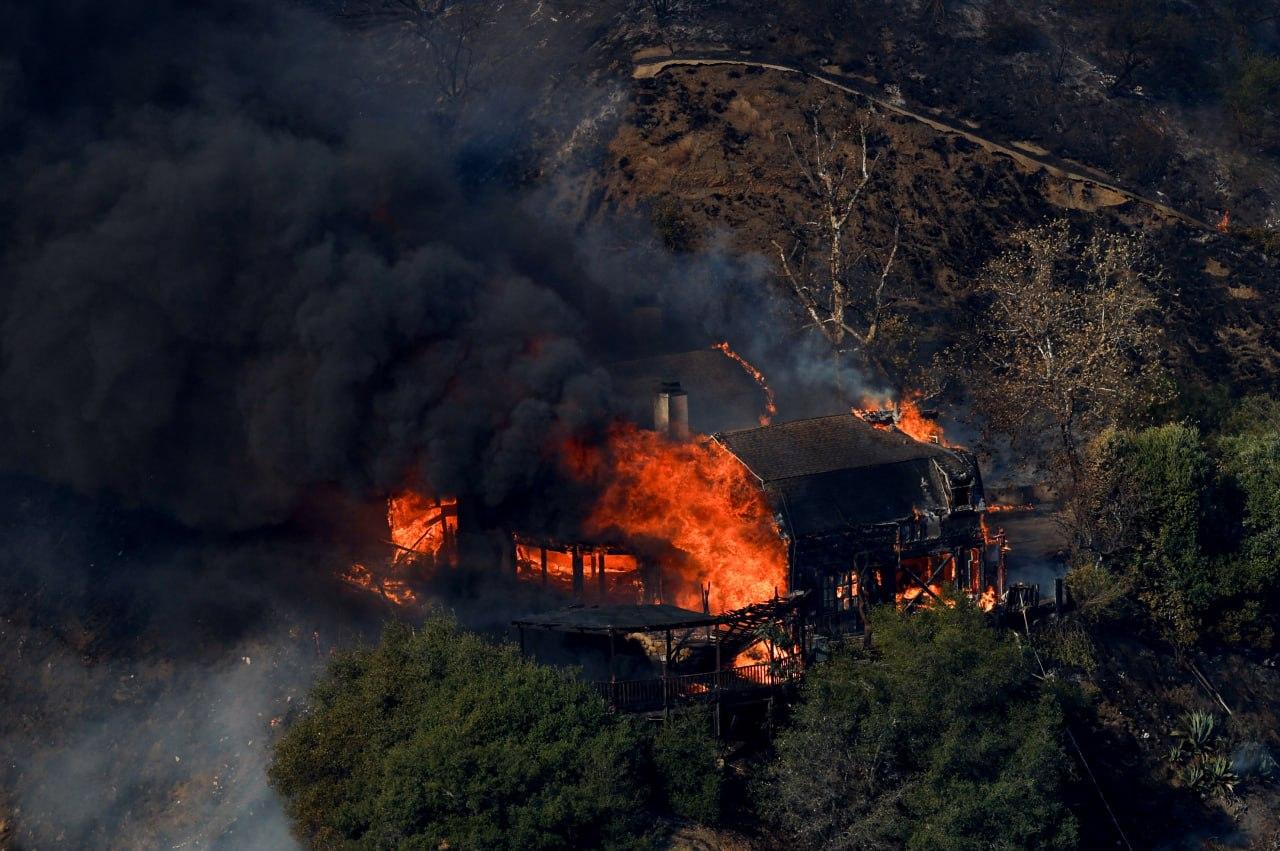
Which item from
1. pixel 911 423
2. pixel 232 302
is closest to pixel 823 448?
pixel 911 423

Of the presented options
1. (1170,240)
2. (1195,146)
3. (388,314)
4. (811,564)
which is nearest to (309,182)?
(388,314)

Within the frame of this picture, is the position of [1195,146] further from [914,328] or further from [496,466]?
[496,466]

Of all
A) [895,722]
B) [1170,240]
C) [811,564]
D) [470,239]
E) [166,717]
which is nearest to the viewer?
[895,722]

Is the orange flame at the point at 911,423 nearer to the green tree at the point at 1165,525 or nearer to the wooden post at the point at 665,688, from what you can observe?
the green tree at the point at 1165,525

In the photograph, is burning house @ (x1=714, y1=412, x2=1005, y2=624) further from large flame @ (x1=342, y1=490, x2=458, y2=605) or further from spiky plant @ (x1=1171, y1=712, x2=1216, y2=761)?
large flame @ (x1=342, y1=490, x2=458, y2=605)

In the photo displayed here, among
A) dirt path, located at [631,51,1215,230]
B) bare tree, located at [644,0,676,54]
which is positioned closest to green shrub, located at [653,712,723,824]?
dirt path, located at [631,51,1215,230]

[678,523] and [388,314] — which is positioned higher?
[388,314]

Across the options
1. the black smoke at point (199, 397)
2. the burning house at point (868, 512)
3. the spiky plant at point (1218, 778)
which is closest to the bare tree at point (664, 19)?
the black smoke at point (199, 397)
